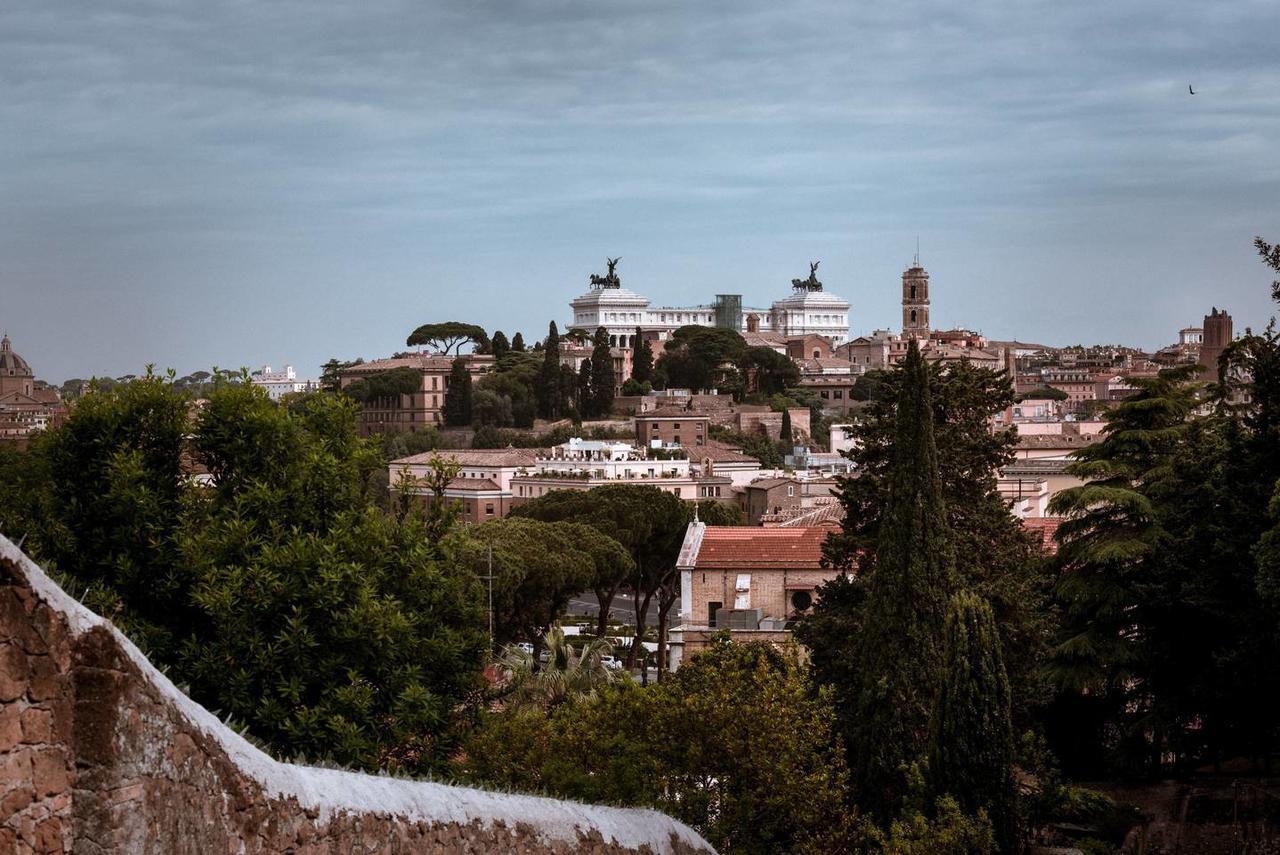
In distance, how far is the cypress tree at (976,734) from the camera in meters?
12.3

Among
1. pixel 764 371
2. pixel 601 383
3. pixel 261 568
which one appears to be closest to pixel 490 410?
pixel 601 383

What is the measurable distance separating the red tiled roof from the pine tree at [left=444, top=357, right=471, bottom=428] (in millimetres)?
82639

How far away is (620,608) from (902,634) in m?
40.6

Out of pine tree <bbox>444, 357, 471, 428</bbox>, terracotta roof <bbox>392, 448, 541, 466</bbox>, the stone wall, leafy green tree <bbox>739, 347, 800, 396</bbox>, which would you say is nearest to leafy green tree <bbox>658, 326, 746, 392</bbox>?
leafy green tree <bbox>739, 347, 800, 396</bbox>

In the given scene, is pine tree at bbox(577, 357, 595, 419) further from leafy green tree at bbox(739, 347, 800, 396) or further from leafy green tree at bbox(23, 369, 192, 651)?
leafy green tree at bbox(23, 369, 192, 651)

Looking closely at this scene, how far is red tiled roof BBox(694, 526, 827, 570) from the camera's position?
23.3 metres

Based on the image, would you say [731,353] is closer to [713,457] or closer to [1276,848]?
[713,457]

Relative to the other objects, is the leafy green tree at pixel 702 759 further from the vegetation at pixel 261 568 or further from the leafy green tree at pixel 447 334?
the leafy green tree at pixel 447 334

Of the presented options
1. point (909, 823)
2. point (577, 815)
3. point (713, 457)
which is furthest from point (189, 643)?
point (713, 457)

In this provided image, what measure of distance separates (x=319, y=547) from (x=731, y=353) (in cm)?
11296

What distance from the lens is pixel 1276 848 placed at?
1392 cm

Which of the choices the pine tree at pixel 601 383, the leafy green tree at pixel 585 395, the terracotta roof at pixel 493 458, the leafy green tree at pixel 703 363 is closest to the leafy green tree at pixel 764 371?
the leafy green tree at pixel 703 363

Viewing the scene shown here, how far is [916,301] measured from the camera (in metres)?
147

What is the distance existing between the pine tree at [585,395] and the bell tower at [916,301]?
157 ft
